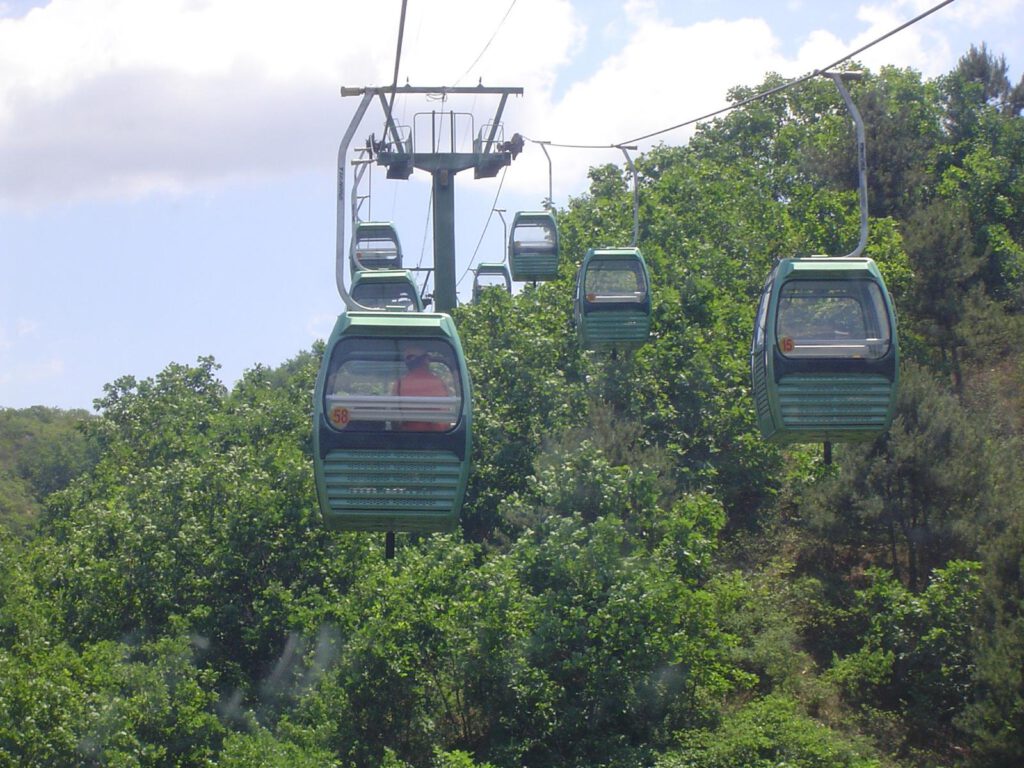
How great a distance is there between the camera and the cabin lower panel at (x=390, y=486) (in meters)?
10.7

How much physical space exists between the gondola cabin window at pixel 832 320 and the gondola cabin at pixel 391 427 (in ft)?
11.1

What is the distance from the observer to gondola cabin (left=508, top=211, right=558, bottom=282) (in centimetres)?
3105

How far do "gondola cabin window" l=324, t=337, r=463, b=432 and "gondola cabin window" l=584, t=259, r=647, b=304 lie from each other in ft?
38.7

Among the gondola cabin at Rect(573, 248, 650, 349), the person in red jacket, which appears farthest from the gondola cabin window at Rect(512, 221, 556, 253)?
the person in red jacket

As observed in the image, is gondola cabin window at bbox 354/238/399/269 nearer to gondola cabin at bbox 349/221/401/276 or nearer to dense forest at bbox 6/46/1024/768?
gondola cabin at bbox 349/221/401/276

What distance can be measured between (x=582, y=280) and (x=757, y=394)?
32.1 ft

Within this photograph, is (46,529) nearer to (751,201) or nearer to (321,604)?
(321,604)

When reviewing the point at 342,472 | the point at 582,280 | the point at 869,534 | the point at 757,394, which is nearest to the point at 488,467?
the point at 582,280

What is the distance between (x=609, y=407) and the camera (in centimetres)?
2466

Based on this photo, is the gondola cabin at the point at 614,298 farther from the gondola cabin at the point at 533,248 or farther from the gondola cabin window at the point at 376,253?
the gondola cabin window at the point at 376,253

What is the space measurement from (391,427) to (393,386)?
14.8 inches

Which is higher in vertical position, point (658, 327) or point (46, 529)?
point (658, 327)

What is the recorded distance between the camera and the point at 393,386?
35.8ft

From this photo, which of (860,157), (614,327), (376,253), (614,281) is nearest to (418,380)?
(860,157)
